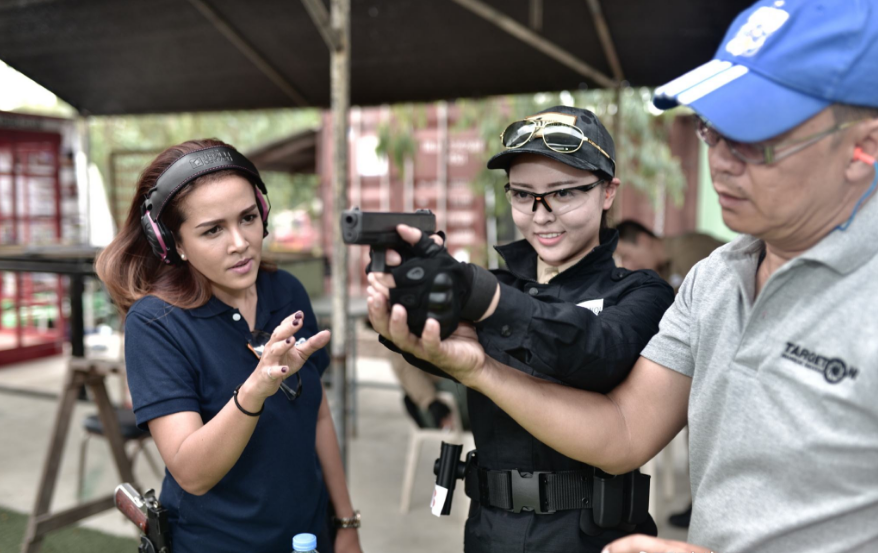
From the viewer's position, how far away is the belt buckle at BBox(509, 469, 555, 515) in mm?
1424

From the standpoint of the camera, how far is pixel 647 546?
1.05 metres

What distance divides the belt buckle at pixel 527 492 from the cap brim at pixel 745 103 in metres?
0.82

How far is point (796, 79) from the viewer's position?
3.00 feet

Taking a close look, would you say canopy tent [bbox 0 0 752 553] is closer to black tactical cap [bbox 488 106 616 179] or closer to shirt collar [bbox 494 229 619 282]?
shirt collar [bbox 494 229 619 282]

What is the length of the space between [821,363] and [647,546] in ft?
1.27

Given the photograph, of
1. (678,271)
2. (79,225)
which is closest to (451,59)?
(678,271)

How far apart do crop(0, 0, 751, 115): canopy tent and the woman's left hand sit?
10.5 feet

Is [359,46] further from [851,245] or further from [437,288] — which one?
[851,245]

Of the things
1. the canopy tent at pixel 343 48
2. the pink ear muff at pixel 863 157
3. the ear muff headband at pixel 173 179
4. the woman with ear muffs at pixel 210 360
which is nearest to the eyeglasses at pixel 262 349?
the woman with ear muffs at pixel 210 360

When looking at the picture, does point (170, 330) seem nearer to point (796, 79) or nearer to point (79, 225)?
point (796, 79)

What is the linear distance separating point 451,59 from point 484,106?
2.86 metres

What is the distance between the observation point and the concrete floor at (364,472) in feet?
12.8

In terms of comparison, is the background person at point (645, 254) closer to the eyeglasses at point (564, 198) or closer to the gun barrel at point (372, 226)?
the eyeglasses at point (564, 198)

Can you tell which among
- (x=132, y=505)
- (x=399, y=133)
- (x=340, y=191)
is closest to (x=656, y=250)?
(x=340, y=191)
